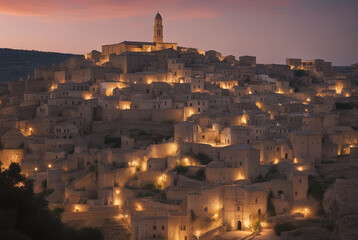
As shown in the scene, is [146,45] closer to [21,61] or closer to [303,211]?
[303,211]

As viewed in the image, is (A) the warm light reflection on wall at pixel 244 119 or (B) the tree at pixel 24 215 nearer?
(B) the tree at pixel 24 215

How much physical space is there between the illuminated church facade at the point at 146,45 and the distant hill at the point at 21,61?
2606 centimetres

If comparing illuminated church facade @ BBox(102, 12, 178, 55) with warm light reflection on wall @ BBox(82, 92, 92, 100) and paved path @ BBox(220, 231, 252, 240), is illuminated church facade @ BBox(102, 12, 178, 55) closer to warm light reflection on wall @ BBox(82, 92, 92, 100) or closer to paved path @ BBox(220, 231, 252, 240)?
warm light reflection on wall @ BBox(82, 92, 92, 100)

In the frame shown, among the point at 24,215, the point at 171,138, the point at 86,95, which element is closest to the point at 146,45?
the point at 86,95

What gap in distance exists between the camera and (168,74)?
167 ft

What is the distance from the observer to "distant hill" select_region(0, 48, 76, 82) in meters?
87.1

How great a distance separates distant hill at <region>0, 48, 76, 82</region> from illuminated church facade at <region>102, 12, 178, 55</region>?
26.1m

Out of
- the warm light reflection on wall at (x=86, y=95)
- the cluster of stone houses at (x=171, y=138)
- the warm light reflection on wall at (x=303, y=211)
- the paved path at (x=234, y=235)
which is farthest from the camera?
the warm light reflection on wall at (x=86, y=95)

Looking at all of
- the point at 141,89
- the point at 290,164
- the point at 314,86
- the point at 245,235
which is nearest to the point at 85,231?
the point at 245,235

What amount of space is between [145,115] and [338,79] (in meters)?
22.4

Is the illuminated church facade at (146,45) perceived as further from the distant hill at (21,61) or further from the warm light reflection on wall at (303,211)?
the warm light reflection on wall at (303,211)

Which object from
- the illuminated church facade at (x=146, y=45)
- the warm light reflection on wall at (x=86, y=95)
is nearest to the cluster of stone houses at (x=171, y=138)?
the warm light reflection on wall at (x=86, y=95)

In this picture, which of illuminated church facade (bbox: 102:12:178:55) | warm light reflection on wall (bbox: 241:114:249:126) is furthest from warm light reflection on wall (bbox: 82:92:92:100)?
illuminated church facade (bbox: 102:12:178:55)

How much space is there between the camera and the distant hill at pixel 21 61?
286 feet
